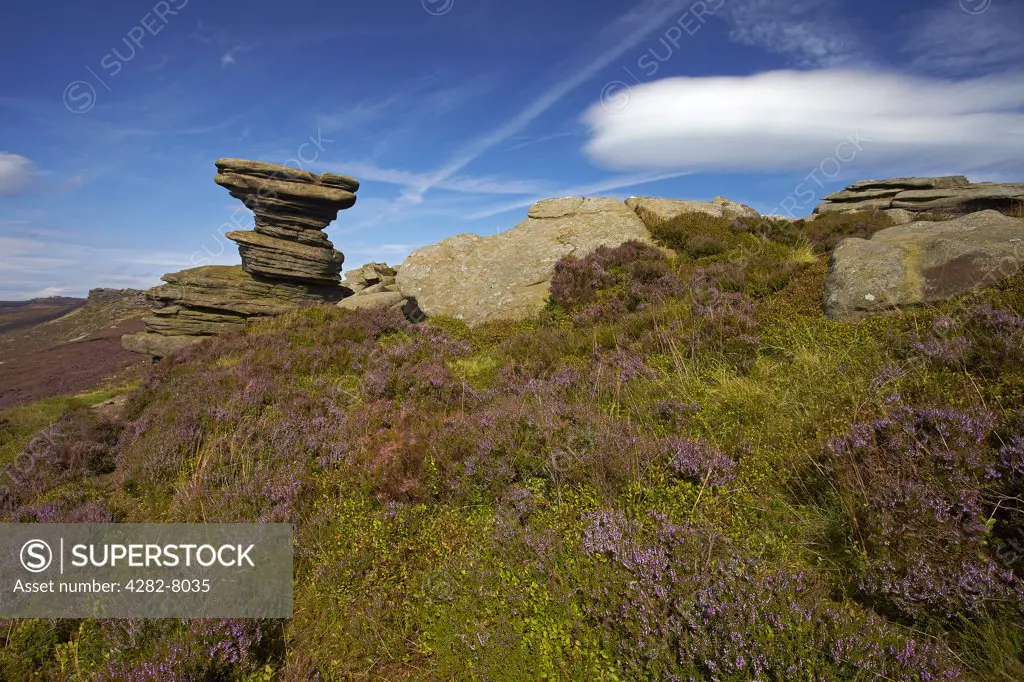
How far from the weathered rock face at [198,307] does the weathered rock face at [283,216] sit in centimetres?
125

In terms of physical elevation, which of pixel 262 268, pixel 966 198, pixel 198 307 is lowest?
pixel 966 198

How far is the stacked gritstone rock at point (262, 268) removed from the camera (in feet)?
61.0

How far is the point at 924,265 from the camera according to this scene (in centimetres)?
669

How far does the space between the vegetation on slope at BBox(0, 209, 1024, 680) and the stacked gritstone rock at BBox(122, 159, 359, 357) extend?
1297 centimetres

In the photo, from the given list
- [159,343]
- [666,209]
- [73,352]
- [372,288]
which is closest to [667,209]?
[666,209]

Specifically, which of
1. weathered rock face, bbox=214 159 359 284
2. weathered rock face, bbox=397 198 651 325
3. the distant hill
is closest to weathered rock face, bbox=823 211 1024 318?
weathered rock face, bbox=397 198 651 325

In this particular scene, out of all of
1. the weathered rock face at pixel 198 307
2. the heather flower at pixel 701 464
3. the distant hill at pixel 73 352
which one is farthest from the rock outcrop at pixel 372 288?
the distant hill at pixel 73 352

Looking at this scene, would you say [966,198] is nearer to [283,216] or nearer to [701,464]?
[701,464]

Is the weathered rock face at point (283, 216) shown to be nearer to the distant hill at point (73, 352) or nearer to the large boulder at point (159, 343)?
the large boulder at point (159, 343)

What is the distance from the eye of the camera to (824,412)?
4.18 metres

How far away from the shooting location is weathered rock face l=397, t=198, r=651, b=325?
39.0 ft

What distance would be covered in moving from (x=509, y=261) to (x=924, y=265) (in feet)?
29.9

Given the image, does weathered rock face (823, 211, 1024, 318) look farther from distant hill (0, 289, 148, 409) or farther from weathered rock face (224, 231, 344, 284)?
distant hill (0, 289, 148, 409)

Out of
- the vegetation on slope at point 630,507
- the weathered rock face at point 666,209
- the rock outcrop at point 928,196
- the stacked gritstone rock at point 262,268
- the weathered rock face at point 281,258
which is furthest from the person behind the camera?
the weathered rock face at point 281,258
